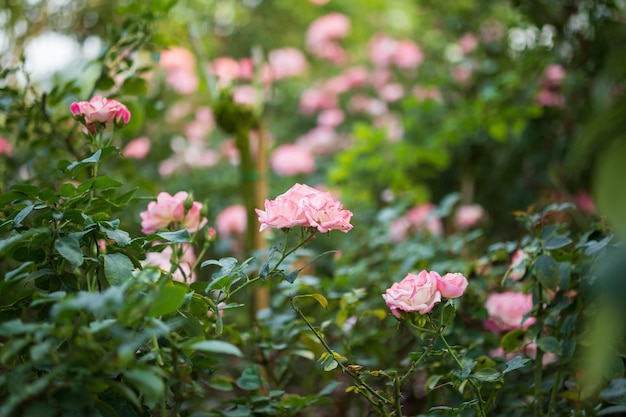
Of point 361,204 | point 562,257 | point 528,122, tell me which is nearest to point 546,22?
point 528,122

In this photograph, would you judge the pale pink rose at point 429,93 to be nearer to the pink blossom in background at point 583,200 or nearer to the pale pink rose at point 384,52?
the pale pink rose at point 384,52

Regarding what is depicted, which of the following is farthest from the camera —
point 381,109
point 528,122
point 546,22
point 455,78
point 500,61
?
point 381,109

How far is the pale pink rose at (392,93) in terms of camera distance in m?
2.62

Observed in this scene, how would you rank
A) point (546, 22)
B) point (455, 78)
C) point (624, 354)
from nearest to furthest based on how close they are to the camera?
point (624, 354) → point (546, 22) → point (455, 78)

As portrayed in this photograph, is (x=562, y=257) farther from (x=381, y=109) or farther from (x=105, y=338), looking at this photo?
(x=381, y=109)

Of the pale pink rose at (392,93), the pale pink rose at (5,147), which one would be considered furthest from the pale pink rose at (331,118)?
the pale pink rose at (5,147)

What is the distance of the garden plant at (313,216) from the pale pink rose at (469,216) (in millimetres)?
14

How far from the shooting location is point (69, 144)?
1.11m

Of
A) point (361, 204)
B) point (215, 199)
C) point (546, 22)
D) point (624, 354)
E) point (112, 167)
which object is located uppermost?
point (546, 22)

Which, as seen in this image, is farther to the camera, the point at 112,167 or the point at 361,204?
the point at 361,204

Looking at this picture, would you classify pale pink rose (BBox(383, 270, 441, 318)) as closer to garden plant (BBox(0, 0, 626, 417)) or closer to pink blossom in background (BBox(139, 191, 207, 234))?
garden plant (BBox(0, 0, 626, 417))

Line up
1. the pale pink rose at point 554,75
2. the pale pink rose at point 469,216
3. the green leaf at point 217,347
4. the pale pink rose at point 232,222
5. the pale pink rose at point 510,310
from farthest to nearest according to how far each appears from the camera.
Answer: the pale pink rose at point 232,222 → the pale pink rose at point 469,216 → the pale pink rose at point 554,75 → the pale pink rose at point 510,310 → the green leaf at point 217,347

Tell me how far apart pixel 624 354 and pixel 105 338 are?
2.13 ft

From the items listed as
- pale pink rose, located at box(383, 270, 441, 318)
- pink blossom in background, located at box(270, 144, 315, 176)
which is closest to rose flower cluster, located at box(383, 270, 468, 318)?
pale pink rose, located at box(383, 270, 441, 318)
